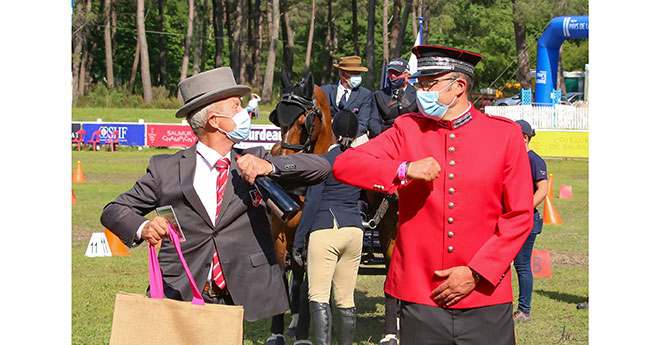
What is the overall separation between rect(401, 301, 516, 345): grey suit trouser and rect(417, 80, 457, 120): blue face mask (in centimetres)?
95

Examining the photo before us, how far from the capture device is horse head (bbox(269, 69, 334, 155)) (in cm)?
739

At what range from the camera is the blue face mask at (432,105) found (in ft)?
13.8

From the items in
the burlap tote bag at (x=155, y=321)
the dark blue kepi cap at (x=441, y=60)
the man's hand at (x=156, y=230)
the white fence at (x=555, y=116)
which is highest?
the white fence at (x=555, y=116)

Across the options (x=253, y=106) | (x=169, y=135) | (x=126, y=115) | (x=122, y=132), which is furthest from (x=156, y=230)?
(x=126, y=115)

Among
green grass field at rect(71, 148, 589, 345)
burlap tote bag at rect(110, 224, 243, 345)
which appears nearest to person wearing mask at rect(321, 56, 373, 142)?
green grass field at rect(71, 148, 589, 345)

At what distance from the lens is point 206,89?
4637mm

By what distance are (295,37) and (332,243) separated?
75.6 meters

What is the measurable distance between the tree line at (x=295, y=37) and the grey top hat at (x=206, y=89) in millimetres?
35480

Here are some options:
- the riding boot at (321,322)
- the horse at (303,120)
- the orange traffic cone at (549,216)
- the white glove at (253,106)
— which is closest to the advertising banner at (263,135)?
the orange traffic cone at (549,216)

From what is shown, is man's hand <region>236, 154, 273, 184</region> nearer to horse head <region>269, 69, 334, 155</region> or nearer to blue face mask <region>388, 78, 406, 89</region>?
horse head <region>269, 69, 334, 155</region>

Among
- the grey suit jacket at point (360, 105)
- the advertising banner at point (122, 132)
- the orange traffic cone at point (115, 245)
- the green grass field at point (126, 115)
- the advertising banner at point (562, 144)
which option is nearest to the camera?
the grey suit jacket at point (360, 105)

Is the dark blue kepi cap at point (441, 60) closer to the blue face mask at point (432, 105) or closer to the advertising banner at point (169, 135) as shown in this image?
the blue face mask at point (432, 105)

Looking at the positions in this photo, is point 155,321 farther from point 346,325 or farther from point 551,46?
point 551,46
